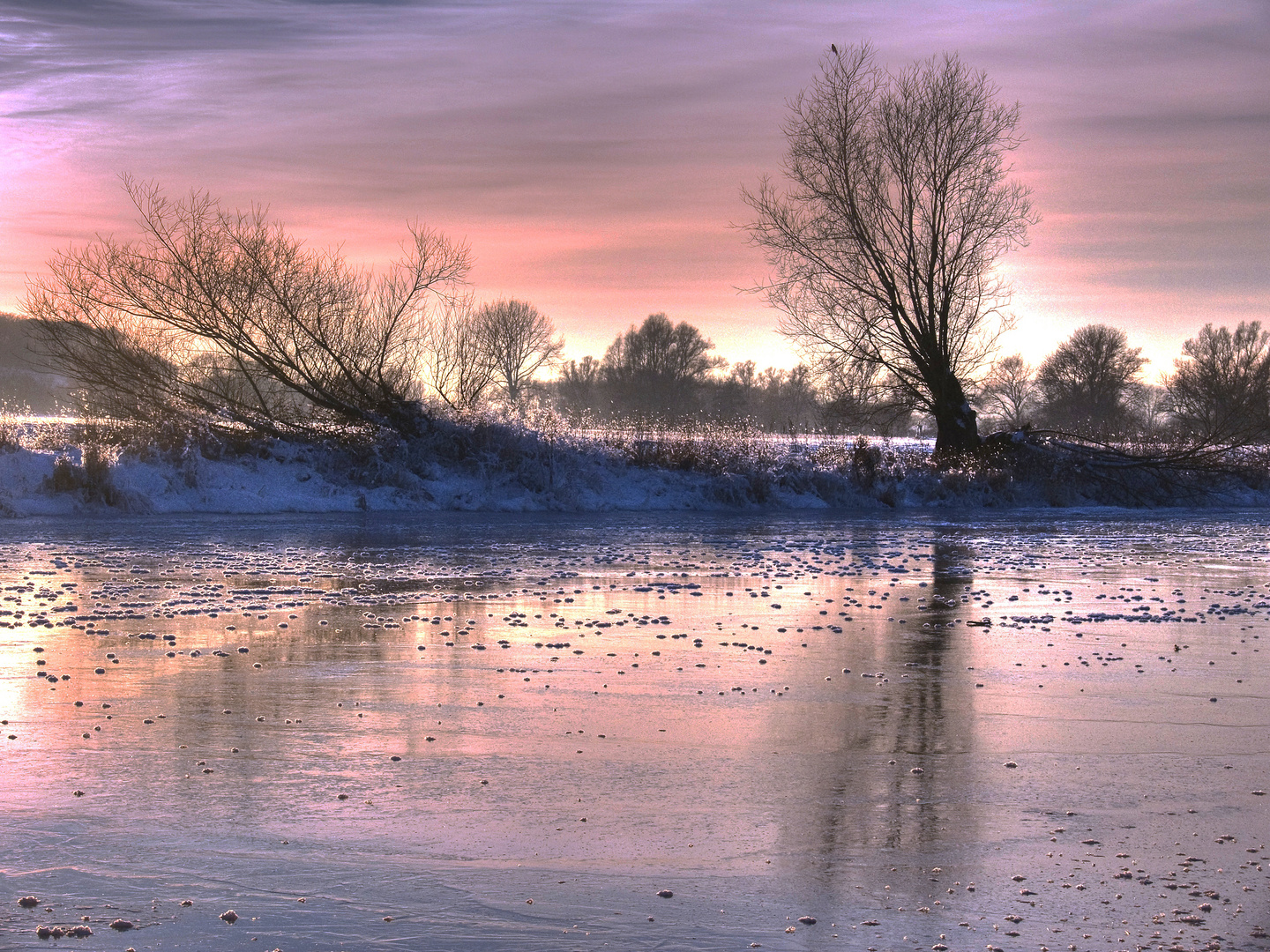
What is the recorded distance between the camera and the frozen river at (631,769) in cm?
407

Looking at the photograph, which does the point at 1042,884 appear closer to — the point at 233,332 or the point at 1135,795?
the point at 1135,795

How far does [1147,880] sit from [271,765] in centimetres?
394

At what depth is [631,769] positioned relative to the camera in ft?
→ 19.3

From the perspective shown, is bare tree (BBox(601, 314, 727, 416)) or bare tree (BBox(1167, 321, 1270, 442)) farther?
bare tree (BBox(601, 314, 727, 416))

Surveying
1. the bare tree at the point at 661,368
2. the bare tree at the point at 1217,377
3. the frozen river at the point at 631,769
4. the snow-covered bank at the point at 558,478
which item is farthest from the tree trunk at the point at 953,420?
the bare tree at the point at 661,368

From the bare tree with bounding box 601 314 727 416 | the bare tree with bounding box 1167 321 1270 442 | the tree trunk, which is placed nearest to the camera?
the tree trunk

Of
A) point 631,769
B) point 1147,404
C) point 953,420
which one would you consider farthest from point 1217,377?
point 631,769

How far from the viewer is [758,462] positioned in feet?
103

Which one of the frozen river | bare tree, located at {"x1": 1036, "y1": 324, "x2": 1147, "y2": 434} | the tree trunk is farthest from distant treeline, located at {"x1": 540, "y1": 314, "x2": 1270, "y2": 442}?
the frozen river

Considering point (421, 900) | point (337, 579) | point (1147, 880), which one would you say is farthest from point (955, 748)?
point (337, 579)

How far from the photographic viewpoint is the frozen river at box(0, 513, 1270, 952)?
4.07m

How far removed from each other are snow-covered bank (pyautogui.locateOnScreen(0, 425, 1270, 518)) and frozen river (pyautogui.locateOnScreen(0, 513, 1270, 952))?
42.8 ft

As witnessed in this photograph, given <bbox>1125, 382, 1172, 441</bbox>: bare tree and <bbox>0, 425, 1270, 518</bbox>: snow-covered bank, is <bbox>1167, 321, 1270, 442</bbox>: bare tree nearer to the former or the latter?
<bbox>1125, 382, 1172, 441</bbox>: bare tree

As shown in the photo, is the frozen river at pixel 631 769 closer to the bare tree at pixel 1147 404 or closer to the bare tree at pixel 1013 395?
the bare tree at pixel 1147 404
